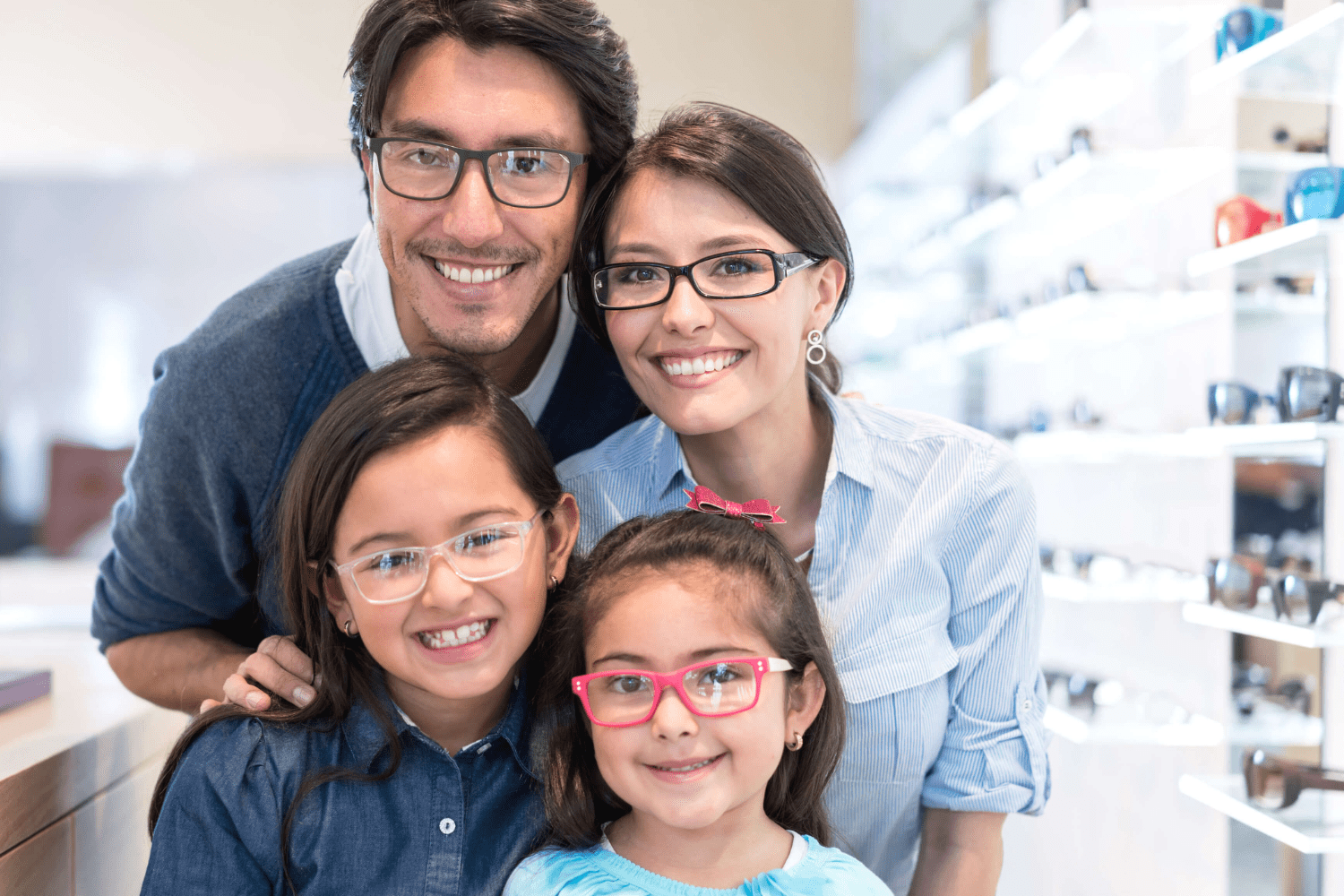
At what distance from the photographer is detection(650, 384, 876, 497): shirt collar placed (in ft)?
5.45

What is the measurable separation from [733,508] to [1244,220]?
1.58 metres

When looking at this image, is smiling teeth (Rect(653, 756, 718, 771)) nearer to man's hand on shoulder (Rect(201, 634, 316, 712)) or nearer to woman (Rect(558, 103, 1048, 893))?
woman (Rect(558, 103, 1048, 893))

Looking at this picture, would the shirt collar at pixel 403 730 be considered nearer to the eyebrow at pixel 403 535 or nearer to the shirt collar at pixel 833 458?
the eyebrow at pixel 403 535

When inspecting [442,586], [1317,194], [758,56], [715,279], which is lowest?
[442,586]

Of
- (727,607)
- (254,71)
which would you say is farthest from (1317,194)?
(254,71)

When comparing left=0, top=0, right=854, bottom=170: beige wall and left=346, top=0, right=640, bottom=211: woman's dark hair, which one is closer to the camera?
left=346, top=0, right=640, bottom=211: woman's dark hair

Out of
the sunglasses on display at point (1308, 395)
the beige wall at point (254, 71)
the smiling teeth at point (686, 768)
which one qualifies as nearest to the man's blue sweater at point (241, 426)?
the smiling teeth at point (686, 768)

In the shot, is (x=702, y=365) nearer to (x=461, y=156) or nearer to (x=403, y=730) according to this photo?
(x=461, y=156)

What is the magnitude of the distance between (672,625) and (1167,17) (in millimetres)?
2474

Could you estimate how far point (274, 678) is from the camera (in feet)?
5.04

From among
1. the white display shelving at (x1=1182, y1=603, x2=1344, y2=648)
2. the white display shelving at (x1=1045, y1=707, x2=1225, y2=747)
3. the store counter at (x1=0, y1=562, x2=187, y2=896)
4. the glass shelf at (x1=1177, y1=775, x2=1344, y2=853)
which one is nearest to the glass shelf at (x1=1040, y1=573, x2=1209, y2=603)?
the white display shelving at (x1=1182, y1=603, x2=1344, y2=648)

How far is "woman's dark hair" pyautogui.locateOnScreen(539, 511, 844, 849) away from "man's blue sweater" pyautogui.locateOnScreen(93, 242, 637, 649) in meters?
0.43

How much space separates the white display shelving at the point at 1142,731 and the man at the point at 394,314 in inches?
70.2

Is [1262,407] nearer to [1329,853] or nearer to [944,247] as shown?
[1329,853]
